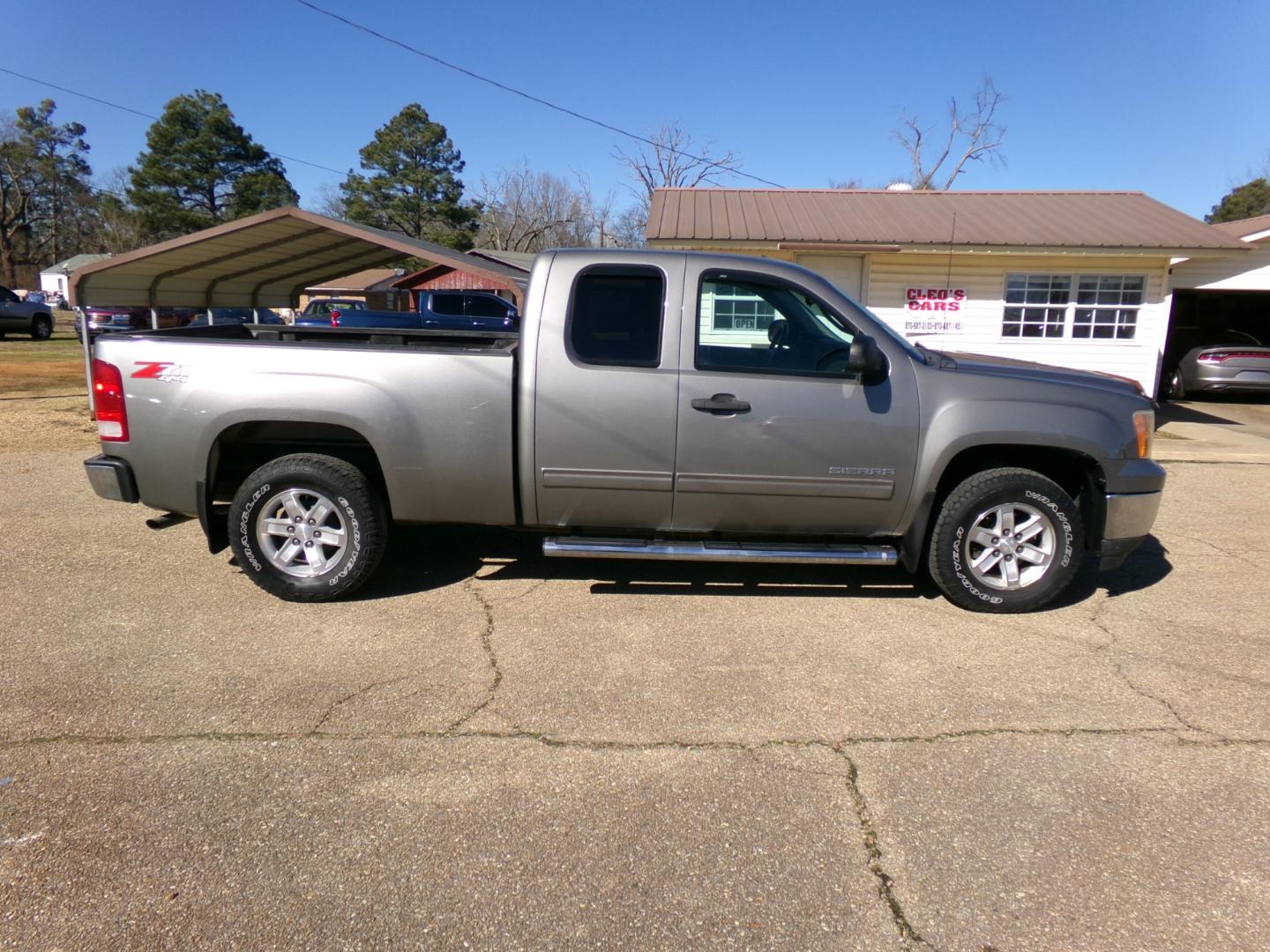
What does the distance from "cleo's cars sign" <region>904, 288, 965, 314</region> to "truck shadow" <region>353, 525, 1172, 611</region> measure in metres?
8.33

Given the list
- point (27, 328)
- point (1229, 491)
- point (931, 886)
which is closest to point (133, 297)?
point (931, 886)

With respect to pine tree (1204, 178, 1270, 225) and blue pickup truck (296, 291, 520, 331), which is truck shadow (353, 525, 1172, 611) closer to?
blue pickup truck (296, 291, 520, 331)

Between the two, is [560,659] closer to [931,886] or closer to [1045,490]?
[931,886]

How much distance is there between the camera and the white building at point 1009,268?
503 inches

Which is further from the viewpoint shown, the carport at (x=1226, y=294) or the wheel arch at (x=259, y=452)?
the carport at (x=1226, y=294)

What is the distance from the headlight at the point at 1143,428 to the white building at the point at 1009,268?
8.48 metres

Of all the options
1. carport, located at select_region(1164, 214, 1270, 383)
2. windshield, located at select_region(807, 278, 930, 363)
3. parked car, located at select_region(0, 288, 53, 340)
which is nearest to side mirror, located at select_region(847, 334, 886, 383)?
windshield, located at select_region(807, 278, 930, 363)

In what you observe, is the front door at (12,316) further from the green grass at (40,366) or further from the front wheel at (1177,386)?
the front wheel at (1177,386)

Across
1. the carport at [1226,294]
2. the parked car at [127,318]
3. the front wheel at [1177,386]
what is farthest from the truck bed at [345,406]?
the parked car at [127,318]

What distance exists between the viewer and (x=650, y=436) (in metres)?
4.47

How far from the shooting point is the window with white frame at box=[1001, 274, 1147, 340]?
44.5 ft

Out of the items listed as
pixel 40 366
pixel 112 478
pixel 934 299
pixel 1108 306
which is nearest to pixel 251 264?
pixel 112 478

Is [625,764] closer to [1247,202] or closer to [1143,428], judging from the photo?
[1143,428]

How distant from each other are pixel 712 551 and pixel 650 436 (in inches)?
27.5
